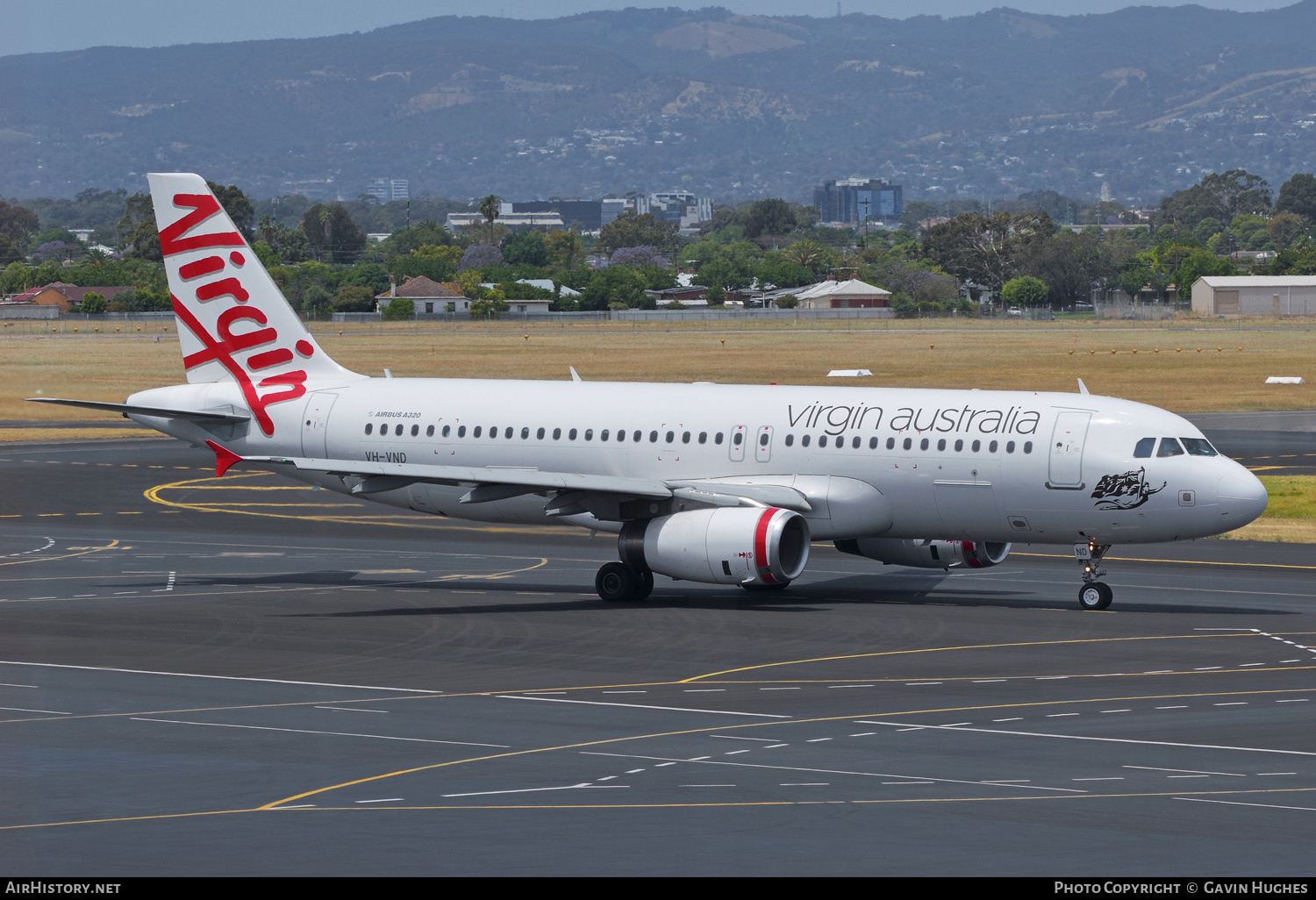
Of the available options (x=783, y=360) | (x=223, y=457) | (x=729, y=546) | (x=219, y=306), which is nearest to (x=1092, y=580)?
(x=729, y=546)

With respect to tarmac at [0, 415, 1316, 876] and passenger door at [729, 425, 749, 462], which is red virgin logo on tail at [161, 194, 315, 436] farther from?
passenger door at [729, 425, 749, 462]

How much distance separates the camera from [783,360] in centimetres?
14450

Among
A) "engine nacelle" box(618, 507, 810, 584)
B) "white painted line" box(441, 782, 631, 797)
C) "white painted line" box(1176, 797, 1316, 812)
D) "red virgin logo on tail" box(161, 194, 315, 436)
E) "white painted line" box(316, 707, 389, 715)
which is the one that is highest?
"red virgin logo on tail" box(161, 194, 315, 436)

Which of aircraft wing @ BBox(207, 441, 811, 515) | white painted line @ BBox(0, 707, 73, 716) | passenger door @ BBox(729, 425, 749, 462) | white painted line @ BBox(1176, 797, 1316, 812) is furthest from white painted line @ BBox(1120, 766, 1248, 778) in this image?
passenger door @ BBox(729, 425, 749, 462)

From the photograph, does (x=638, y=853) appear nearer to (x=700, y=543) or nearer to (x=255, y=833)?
(x=255, y=833)

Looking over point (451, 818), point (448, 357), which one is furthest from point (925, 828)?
point (448, 357)

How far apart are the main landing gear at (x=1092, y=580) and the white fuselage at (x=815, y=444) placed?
13.9 inches

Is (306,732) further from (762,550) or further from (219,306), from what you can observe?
(219,306)

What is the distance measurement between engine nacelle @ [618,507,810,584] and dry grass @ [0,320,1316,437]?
6679cm

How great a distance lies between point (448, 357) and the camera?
15062 centimetres

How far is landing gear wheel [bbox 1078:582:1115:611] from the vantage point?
39.4 meters

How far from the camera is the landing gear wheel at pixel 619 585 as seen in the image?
135 ft

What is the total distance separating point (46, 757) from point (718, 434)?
20.8m

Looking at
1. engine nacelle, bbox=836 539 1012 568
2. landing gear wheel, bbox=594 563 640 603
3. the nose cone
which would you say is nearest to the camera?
the nose cone
